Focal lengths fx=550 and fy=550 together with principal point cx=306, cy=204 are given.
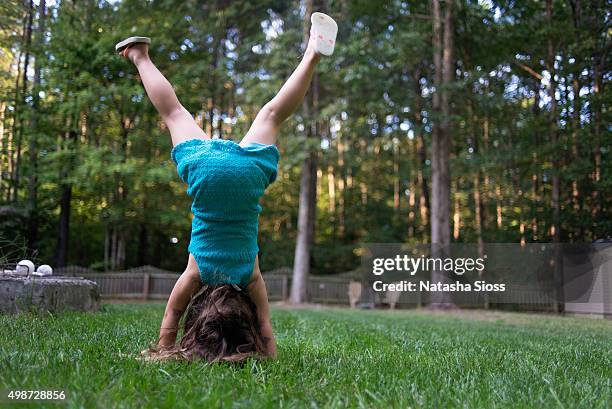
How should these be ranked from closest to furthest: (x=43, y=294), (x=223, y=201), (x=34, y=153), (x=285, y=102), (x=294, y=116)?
(x=223, y=201)
(x=285, y=102)
(x=43, y=294)
(x=34, y=153)
(x=294, y=116)

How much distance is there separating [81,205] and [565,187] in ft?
38.0

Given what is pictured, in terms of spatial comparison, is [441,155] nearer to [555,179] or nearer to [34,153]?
[555,179]

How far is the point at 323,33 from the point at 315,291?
13512mm

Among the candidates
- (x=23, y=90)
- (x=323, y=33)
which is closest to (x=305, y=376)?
(x=323, y=33)

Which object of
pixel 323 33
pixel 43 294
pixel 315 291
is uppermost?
pixel 323 33

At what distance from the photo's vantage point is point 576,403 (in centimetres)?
188

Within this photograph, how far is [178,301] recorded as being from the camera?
2.56 m

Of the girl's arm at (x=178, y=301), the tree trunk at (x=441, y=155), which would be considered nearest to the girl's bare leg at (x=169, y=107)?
the girl's arm at (x=178, y=301)

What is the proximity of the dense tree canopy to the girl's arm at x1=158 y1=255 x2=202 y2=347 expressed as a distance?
5.44m

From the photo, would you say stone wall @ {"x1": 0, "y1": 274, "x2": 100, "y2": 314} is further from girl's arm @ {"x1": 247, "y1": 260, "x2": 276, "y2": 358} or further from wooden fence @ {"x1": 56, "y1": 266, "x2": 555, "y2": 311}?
wooden fence @ {"x1": 56, "y1": 266, "x2": 555, "y2": 311}

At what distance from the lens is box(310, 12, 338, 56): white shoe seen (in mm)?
2750

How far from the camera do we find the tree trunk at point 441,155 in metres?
12.7

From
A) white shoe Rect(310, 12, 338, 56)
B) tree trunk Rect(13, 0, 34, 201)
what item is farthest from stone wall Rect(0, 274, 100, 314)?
tree trunk Rect(13, 0, 34, 201)

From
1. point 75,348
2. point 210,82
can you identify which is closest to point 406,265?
point 210,82
